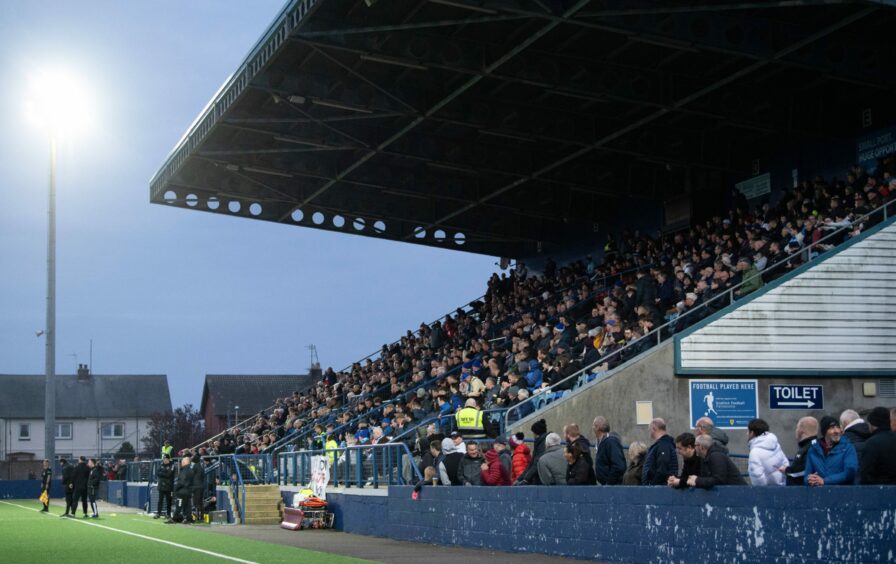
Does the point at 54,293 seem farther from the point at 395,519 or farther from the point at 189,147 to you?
the point at 395,519

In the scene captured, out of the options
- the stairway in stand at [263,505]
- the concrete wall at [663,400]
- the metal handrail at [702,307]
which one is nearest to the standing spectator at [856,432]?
the metal handrail at [702,307]

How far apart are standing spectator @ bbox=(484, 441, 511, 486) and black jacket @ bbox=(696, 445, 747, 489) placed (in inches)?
235

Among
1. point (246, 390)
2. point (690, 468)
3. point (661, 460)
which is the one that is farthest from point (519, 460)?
point (246, 390)

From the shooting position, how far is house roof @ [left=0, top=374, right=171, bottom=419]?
100m

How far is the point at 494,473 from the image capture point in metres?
18.9

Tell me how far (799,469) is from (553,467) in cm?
544

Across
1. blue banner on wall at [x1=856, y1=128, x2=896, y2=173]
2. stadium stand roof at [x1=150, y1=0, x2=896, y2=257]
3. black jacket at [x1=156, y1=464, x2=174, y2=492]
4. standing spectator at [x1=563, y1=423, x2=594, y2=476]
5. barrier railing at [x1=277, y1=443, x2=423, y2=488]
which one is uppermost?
stadium stand roof at [x1=150, y1=0, x2=896, y2=257]

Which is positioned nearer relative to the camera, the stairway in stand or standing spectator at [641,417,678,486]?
standing spectator at [641,417,678,486]

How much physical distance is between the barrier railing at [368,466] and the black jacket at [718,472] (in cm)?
942

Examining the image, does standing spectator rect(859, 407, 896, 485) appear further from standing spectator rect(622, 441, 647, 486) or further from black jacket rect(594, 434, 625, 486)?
black jacket rect(594, 434, 625, 486)

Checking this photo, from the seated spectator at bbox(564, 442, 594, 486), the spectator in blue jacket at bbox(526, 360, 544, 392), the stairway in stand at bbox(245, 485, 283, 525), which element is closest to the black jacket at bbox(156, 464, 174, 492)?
the stairway in stand at bbox(245, 485, 283, 525)

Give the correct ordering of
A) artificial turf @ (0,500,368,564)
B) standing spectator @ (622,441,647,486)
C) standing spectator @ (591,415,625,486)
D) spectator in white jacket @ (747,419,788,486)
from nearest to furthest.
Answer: spectator in white jacket @ (747,419,788,486), standing spectator @ (622,441,647,486), standing spectator @ (591,415,625,486), artificial turf @ (0,500,368,564)

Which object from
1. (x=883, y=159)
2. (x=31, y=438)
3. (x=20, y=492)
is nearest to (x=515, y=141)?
(x=883, y=159)

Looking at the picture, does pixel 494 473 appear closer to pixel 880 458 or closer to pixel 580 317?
pixel 880 458
